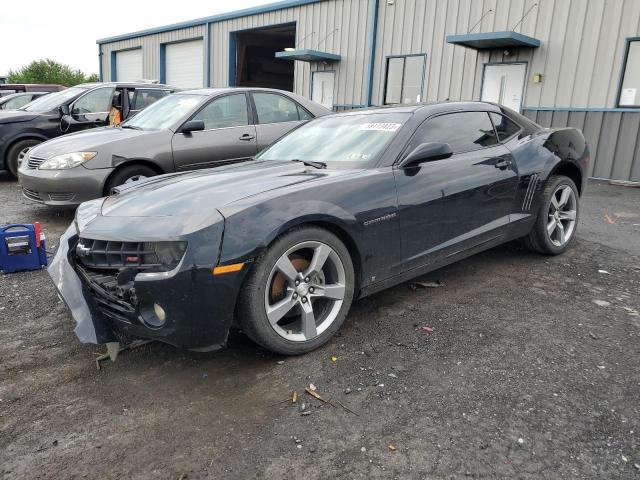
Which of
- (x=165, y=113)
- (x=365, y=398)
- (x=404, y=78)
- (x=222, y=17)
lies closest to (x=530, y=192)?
(x=365, y=398)

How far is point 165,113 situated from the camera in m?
6.50

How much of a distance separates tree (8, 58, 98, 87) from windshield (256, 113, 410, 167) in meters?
55.5

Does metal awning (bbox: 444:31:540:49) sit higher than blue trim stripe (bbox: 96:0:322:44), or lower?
lower

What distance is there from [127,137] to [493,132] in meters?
4.04

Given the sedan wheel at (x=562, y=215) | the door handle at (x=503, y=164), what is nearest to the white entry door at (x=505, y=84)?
the sedan wheel at (x=562, y=215)

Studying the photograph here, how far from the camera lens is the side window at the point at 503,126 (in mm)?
4305

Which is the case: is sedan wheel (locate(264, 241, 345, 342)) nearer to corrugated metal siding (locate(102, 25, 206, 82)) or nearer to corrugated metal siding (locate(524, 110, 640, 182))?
corrugated metal siding (locate(524, 110, 640, 182))

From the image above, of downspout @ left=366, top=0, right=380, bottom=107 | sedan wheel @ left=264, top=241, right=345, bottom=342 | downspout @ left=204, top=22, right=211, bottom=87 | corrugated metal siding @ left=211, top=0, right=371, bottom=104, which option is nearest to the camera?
sedan wheel @ left=264, top=241, right=345, bottom=342

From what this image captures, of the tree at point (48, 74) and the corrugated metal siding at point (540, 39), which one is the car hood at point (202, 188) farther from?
the tree at point (48, 74)

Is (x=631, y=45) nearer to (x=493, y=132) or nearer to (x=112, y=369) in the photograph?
(x=493, y=132)

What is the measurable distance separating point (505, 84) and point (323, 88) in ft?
19.7

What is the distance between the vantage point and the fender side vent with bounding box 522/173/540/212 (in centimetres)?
427

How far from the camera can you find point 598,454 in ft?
6.91

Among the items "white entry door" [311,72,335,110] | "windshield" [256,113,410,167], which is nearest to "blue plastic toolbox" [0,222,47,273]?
"windshield" [256,113,410,167]
